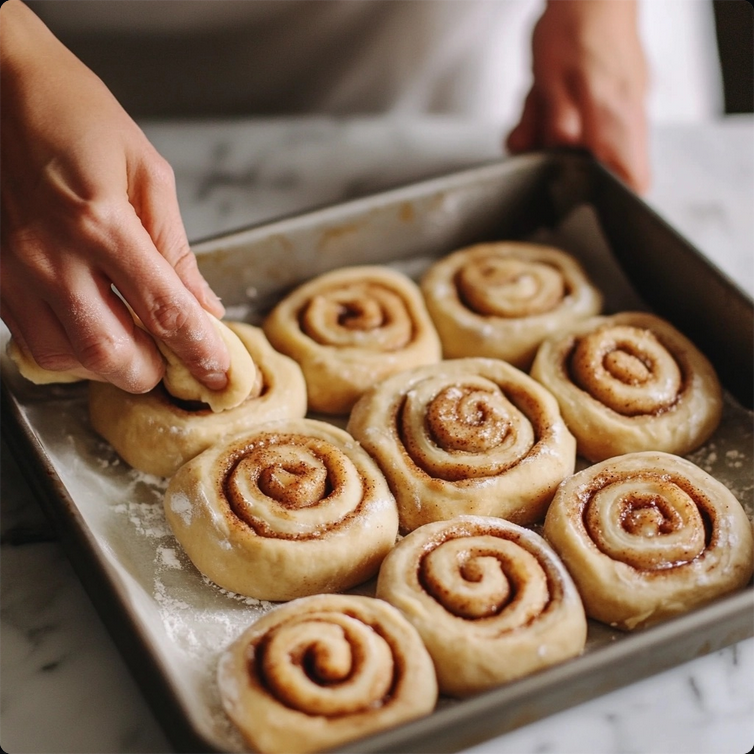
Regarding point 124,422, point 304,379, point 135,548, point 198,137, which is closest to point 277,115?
point 198,137

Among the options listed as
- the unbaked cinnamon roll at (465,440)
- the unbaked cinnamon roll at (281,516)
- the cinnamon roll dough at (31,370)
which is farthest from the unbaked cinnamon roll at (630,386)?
the cinnamon roll dough at (31,370)

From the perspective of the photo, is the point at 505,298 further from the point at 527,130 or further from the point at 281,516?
the point at 281,516

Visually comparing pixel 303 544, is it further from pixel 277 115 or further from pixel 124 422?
pixel 277 115

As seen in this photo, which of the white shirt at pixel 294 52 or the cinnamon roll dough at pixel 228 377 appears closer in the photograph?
the cinnamon roll dough at pixel 228 377

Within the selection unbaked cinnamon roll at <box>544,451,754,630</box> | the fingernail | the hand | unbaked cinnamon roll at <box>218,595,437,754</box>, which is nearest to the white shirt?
the hand

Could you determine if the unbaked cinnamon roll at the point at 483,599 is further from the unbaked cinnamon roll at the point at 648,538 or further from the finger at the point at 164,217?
the finger at the point at 164,217

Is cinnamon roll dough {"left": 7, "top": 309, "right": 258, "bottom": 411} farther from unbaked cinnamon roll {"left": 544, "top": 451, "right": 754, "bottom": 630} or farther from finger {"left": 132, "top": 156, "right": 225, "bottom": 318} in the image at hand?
unbaked cinnamon roll {"left": 544, "top": 451, "right": 754, "bottom": 630}

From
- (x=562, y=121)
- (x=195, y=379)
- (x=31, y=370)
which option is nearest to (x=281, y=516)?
(x=195, y=379)

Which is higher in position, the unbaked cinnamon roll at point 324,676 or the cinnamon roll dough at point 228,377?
the cinnamon roll dough at point 228,377
